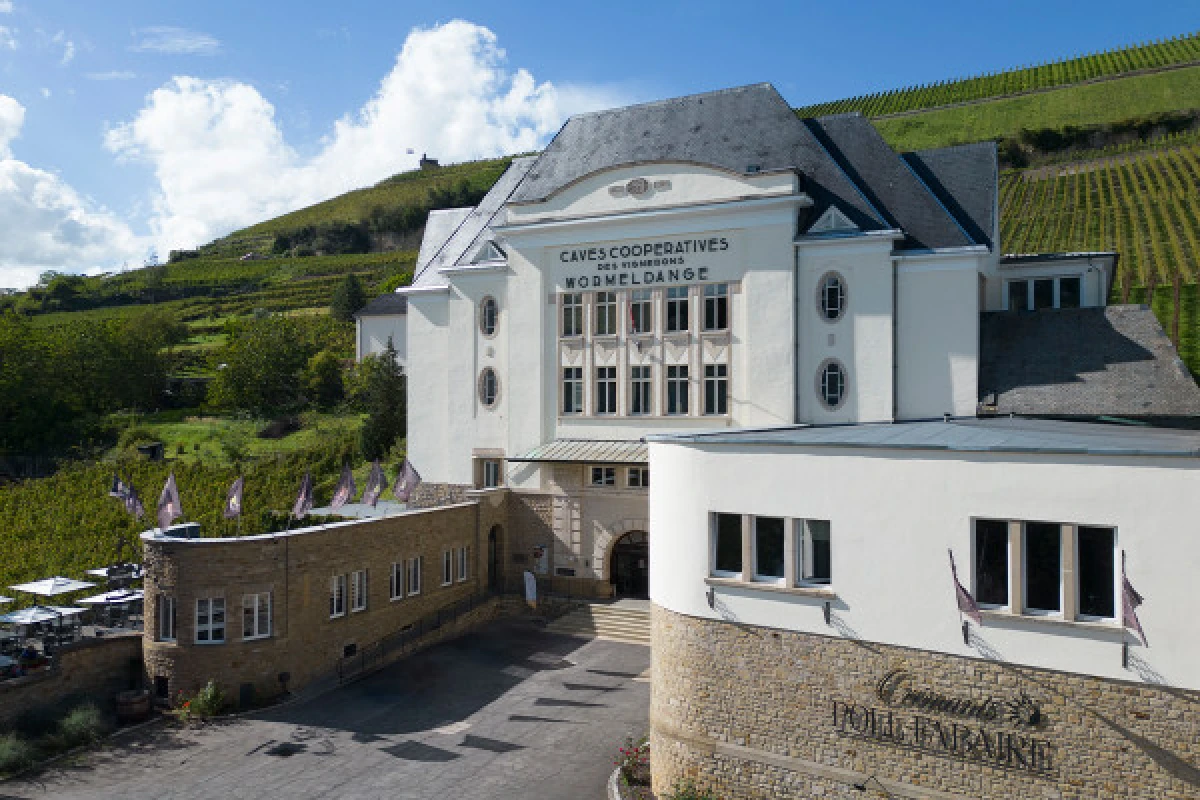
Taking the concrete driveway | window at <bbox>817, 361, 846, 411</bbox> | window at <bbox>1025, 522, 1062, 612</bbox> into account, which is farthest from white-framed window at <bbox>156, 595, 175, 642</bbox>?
window at <bbox>1025, 522, 1062, 612</bbox>

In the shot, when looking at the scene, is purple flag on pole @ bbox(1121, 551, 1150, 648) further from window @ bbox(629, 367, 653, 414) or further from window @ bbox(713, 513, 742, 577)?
window @ bbox(629, 367, 653, 414)

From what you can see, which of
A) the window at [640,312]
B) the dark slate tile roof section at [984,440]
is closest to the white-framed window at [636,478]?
the window at [640,312]

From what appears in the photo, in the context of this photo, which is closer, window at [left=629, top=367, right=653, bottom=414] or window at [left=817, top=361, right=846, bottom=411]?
window at [left=817, top=361, right=846, bottom=411]

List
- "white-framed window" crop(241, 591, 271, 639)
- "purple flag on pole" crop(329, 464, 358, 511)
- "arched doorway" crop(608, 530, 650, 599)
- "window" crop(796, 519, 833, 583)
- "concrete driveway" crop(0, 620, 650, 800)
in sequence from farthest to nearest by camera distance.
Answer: "arched doorway" crop(608, 530, 650, 599) < "purple flag on pole" crop(329, 464, 358, 511) < "white-framed window" crop(241, 591, 271, 639) < "concrete driveway" crop(0, 620, 650, 800) < "window" crop(796, 519, 833, 583)

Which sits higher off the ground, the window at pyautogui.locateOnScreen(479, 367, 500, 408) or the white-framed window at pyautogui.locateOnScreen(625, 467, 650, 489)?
the window at pyautogui.locateOnScreen(479, 367, 500, 408)

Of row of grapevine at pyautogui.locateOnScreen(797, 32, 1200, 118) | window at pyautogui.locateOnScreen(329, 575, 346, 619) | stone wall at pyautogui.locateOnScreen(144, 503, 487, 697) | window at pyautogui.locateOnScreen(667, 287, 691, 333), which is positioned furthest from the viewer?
row of grapevine at pyautogui.locateOnScreen(797, 32, 1200, 118)

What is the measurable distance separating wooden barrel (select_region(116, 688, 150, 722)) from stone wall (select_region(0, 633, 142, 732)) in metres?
0.91

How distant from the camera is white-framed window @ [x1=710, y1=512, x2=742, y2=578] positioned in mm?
17609

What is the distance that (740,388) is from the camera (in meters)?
30.2

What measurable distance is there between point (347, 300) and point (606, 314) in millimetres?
49696

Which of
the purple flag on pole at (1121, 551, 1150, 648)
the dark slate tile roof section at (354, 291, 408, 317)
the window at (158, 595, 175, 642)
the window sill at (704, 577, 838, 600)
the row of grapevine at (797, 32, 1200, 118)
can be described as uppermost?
the row of grapevine at (797, 32, 1200, 118)

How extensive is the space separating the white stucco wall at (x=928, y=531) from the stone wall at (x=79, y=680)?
1502 centimetres

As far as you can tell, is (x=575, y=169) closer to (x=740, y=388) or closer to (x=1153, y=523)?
(x=740, y=388)

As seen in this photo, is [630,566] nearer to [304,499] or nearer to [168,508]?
[304,499]
